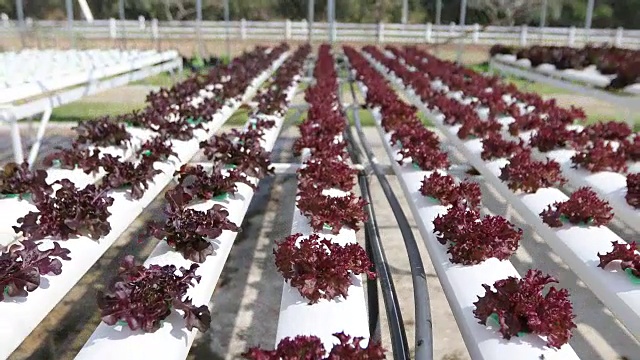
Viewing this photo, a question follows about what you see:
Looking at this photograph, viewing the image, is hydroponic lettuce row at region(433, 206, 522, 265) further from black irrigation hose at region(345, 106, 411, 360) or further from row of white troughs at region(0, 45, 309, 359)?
row of white troughs at region(0, 45, 309, 359)

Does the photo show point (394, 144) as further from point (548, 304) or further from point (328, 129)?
point (548, 304)

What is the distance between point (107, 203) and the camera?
402cm

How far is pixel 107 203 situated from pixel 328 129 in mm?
3114

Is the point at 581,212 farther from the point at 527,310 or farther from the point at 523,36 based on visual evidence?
the point at 523,36

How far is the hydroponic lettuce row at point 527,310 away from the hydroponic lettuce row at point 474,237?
0.59m

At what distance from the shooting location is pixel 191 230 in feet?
11.9

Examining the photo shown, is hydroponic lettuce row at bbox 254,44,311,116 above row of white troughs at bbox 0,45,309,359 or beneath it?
above

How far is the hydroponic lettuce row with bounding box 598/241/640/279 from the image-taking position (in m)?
3.35

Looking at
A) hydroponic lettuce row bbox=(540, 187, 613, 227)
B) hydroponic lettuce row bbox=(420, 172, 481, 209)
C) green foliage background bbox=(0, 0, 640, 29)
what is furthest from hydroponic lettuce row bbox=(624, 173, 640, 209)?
green foliage background bbox=(0, 0, 640, 29)

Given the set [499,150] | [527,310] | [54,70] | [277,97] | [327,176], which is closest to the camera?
[527,310]

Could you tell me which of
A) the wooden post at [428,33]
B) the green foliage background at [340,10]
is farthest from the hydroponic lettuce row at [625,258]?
the wooden post at [428,33]

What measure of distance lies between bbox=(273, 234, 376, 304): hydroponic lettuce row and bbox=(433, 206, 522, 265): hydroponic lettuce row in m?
0.62

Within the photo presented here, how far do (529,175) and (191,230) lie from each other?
299cm

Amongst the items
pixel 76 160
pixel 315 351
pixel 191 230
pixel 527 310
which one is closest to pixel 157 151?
pixel 76 160
